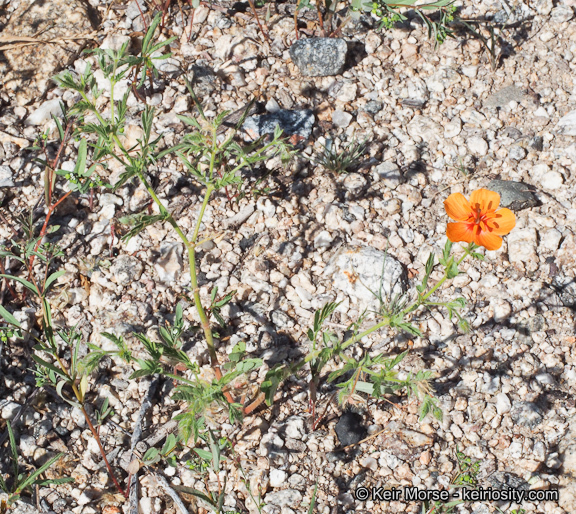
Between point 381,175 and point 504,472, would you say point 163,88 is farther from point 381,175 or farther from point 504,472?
point 504,472

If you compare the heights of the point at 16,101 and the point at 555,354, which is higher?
Result: the point at 16,101

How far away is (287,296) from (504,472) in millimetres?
1408

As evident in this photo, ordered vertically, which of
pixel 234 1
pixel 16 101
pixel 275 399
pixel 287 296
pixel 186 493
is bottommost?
pixel 186 493

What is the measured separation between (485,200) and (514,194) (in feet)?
2.71

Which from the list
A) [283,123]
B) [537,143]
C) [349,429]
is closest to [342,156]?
[283,123]

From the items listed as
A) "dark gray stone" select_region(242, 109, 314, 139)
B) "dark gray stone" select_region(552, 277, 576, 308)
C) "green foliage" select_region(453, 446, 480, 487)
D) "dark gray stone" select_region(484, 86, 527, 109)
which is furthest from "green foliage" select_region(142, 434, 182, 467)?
"dark gray stone" select_region(484, 86, 527, 109)

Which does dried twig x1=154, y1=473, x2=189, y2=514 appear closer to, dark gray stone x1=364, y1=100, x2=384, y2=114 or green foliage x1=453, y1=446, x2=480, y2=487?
green foliage x1=453, y1=446, x2=480, y2=487

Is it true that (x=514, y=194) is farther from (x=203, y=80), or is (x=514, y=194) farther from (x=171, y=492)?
(x=171, y=492)

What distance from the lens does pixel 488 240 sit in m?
2.47

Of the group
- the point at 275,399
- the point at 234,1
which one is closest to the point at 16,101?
the point at 234,1

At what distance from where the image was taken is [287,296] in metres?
3.23

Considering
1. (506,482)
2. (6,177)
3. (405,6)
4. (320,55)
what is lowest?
(506,482)

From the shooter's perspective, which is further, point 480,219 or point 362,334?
point 480,219

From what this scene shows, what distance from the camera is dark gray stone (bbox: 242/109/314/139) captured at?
12.1 feet
